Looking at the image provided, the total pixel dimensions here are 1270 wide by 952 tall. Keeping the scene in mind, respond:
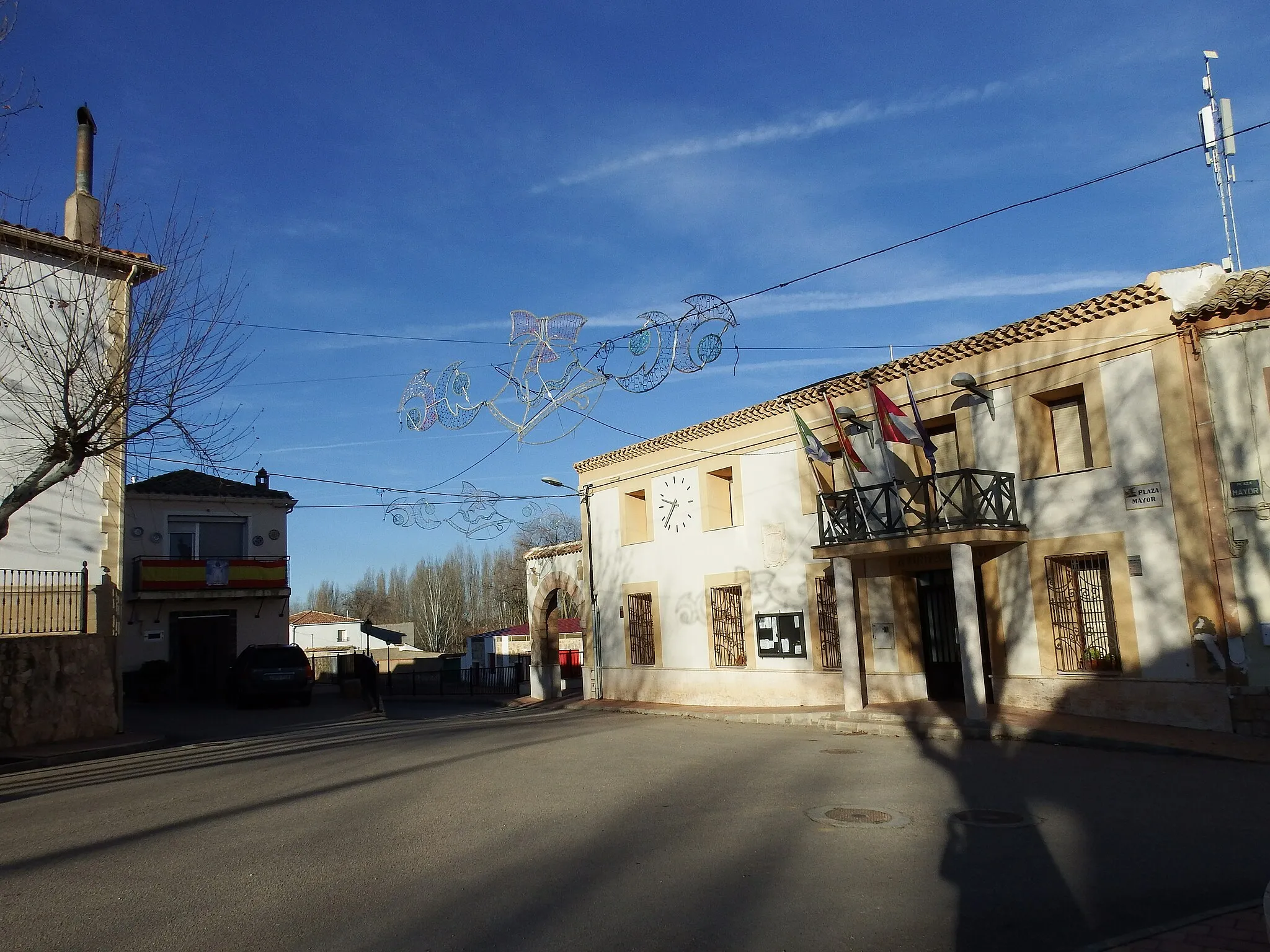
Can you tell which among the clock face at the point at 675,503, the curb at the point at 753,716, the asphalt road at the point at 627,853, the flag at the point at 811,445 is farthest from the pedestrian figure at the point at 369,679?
the flag at the point at 811,445

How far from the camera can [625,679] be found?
23.6 metres

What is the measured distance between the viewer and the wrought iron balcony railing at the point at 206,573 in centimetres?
2639

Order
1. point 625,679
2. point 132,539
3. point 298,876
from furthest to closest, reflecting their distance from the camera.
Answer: point 132,539
point 625,679
point 298,876

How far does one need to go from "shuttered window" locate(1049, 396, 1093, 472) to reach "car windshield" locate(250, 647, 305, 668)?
58.5 feet

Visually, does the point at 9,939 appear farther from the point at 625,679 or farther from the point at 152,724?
the point at 625,679

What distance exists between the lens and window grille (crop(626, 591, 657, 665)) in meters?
23.1

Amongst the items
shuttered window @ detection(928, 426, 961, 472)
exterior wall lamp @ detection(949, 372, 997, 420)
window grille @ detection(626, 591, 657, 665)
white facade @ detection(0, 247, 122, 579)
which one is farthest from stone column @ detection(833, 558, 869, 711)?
white facade @ detection(0, 247, 122, 579)

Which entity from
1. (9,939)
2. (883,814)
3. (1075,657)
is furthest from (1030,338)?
(9,939)

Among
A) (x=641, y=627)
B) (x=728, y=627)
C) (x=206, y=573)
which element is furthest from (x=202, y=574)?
(x=728, y=627)

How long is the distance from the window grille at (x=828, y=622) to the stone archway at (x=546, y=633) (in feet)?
28.6

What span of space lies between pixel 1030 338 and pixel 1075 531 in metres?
3.13

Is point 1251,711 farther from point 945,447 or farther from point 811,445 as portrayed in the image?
point 811,445

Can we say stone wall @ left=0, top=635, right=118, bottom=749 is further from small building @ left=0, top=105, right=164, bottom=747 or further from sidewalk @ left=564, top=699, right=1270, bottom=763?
sidewalk @ left=564, top=699, right=1270, bottom=763

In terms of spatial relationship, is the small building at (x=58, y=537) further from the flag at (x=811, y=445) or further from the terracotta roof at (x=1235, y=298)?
the terracotta roof at (x=1235, y=298)
